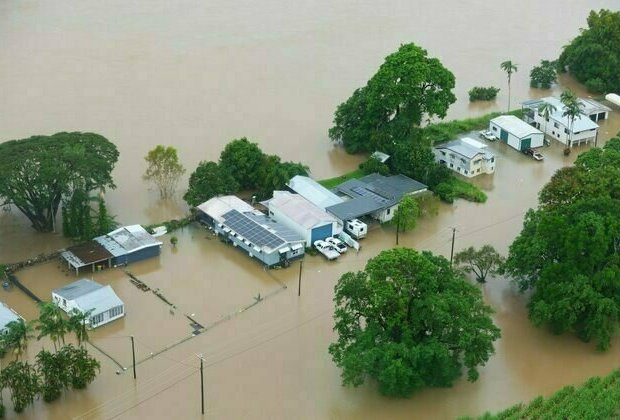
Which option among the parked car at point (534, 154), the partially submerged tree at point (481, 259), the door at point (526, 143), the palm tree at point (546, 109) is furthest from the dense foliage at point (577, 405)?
the palm tree at point (546, 109)

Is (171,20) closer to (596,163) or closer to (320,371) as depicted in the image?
(596,163)

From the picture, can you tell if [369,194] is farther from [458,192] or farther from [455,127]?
[455,127]

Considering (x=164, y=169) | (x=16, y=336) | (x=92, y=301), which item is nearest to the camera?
(x=16, y=336)

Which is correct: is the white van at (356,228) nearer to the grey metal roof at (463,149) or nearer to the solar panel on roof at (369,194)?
the solar panel on roof at (369,194)

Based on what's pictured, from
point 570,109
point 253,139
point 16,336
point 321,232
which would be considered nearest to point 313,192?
point 321,232

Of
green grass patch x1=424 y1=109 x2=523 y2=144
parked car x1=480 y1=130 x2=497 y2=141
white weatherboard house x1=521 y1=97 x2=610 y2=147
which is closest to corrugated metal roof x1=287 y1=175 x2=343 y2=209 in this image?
green grass patch x1=424 y1=109 x2=523 y2=144
